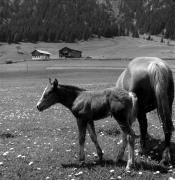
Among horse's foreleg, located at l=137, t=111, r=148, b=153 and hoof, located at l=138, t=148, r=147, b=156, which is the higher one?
horse's foreleg, located at l=137, t=111, r=148, b=153

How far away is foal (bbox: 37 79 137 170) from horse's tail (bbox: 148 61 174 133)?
2.68 ft

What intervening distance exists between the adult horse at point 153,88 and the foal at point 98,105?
0.88m

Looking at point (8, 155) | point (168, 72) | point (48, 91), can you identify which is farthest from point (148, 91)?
point (8, 155)

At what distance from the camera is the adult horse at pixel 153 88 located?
10.7m

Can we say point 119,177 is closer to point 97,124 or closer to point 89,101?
point 89,101

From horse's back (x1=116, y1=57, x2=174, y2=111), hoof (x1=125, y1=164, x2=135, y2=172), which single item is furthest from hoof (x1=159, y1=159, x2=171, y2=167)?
horse's back (x1=116, y1=57, x2=174, y2=111)

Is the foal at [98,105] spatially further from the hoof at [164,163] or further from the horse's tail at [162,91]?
the hoof at [164,163]

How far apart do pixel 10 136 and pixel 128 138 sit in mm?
Answer: 6907

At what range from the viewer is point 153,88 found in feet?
36.4

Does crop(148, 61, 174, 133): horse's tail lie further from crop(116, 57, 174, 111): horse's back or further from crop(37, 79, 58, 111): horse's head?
crop(37, 79, 58, 111): horse's head

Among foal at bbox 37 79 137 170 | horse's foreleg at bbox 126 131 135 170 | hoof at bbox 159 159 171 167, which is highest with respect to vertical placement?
foal at bbox 37 79 137 170

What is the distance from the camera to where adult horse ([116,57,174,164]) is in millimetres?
10703

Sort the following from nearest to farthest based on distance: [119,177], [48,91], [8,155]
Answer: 1. [119,177]
2. [48,91]
3. [8,155]

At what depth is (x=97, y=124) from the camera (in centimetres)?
1772
